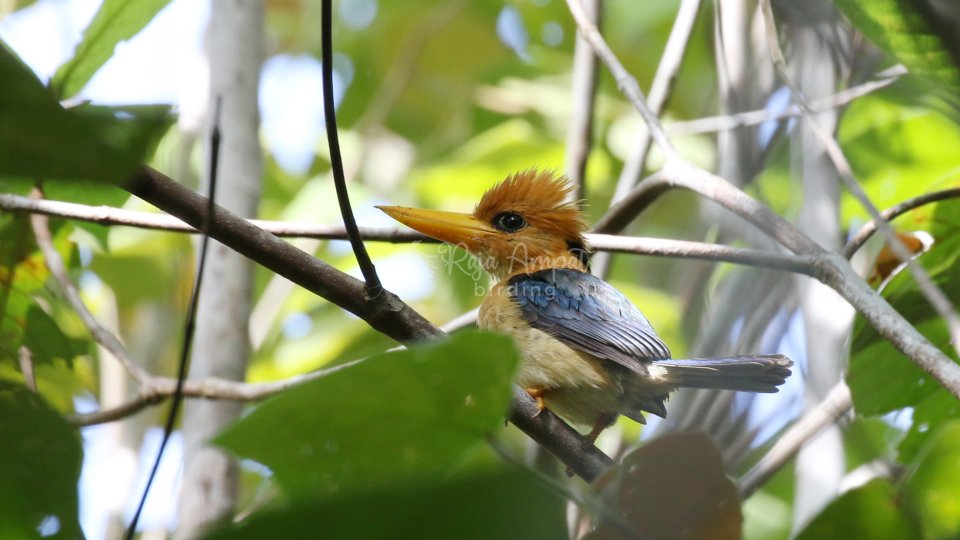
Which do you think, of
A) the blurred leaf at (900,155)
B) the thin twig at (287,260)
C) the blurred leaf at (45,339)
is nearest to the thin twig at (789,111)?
the blurred leaf at (900,155)

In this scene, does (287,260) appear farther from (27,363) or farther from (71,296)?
(71,296)

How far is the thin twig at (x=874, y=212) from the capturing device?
1673mm

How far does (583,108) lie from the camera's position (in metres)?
3.75

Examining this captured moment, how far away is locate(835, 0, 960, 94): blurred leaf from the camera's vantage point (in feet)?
6.11

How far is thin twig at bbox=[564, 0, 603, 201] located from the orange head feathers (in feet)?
0.23

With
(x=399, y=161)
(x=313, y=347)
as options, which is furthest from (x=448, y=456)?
(x=399, y=161)

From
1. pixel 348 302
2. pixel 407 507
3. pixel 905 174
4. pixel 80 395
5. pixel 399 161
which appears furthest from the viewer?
pixel 399 161

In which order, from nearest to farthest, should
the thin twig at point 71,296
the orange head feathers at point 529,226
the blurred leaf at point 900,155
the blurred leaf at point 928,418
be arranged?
the blurred leaf at point 928,418, the thin twig at point 71,296, the blurred leaf at point 900,155, the orange head feathers at point 529,226

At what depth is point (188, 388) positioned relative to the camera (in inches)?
116

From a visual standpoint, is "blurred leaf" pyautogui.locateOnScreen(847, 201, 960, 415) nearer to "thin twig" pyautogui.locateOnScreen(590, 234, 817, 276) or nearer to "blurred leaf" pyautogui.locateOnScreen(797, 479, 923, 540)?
"thin twig" pyautogui.locateOnScreen(590, 234, 817, 276)

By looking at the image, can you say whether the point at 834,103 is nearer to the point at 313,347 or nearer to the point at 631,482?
the point at 631,482

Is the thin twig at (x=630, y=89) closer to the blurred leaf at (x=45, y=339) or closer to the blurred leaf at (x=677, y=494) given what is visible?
the blurred leaf at (x=677, y=494)

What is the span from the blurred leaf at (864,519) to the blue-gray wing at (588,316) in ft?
6.31

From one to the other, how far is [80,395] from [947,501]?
12.5 feet
